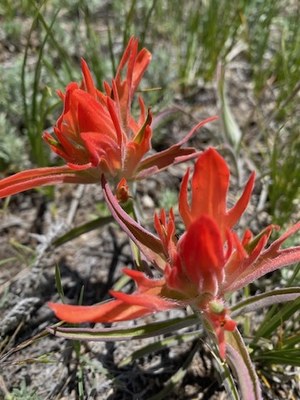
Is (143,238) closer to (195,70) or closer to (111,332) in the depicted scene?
(111,332)

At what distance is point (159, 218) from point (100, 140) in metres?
0.25

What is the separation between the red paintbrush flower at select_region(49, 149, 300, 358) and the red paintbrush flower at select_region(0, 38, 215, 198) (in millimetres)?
133

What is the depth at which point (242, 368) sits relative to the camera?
1.19 metres

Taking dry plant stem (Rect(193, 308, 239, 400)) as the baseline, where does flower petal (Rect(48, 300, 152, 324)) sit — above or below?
above

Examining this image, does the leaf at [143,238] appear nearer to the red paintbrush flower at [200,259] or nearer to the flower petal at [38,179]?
the red paintbrush flower at [200,259]

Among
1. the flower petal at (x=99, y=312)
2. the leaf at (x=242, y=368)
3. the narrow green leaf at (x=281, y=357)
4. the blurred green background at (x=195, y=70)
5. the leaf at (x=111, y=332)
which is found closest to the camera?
the flower petal at (x=99, y=312)

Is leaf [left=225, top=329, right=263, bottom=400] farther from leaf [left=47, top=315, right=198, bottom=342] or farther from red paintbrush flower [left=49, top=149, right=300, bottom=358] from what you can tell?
leaf [left=47, top=315, right=198, bottom=342]

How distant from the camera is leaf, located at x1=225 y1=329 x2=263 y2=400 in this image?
1.15m

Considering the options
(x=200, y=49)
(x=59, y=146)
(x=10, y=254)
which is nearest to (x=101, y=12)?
(x=200, y=49)

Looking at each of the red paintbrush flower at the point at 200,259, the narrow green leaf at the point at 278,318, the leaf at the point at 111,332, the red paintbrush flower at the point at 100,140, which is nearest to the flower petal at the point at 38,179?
the red paintbrush flower at the point at 100,140

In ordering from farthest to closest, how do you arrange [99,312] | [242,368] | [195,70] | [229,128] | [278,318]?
[195,70], [229,128], [278,318], [242,368], [99,312]

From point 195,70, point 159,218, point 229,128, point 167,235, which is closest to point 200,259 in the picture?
point 167,235

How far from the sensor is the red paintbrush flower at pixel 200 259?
40.5 inches

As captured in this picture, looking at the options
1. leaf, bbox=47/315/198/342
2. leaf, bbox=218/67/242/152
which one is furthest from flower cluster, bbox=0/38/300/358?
leaf, bbox=218/67/242/152
